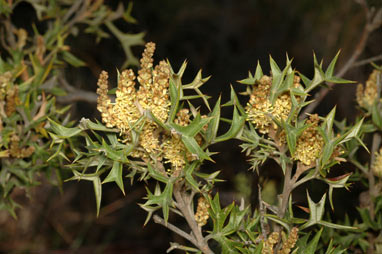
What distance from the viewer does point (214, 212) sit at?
2.24 feet

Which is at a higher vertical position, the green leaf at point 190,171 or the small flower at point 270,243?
the green leaf at point 190,171

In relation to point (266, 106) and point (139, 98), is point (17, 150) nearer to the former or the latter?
point (139, 98)

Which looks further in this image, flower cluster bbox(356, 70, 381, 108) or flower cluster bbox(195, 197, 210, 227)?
flower cluster bbox(356, 70, 381, 108)

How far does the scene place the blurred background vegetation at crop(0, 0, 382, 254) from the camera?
203cm

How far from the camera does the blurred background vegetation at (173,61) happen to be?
203 cm

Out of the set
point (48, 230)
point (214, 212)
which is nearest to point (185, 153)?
point (214, 212)

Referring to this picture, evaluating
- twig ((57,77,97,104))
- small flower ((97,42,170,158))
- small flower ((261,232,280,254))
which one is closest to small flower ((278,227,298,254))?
small flower ((261,232,280,254))

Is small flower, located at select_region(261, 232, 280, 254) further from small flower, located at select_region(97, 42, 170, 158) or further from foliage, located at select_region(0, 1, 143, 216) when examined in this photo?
foliage, located at select_region(0, 1, 143, 216)

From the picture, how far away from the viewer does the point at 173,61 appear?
2506 mm

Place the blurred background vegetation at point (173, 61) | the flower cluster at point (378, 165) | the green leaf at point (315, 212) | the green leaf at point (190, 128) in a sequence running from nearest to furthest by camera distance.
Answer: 1. the green leaf at point (190, 128)
2. the green leaf at point (315, 212)
3. the flower cluster at point (378, 165)
4. the blurred background vegetation at point (173, 61)

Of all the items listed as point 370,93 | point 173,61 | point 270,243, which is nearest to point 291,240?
point 270,243

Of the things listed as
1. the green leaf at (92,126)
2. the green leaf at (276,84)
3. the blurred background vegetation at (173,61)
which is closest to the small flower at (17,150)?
the green leaf at (92,126)

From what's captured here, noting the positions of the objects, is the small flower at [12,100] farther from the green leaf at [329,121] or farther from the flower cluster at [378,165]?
the flower cluster at [378,165]

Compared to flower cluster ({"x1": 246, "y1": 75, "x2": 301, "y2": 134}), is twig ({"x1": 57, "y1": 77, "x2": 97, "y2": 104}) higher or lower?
lower
